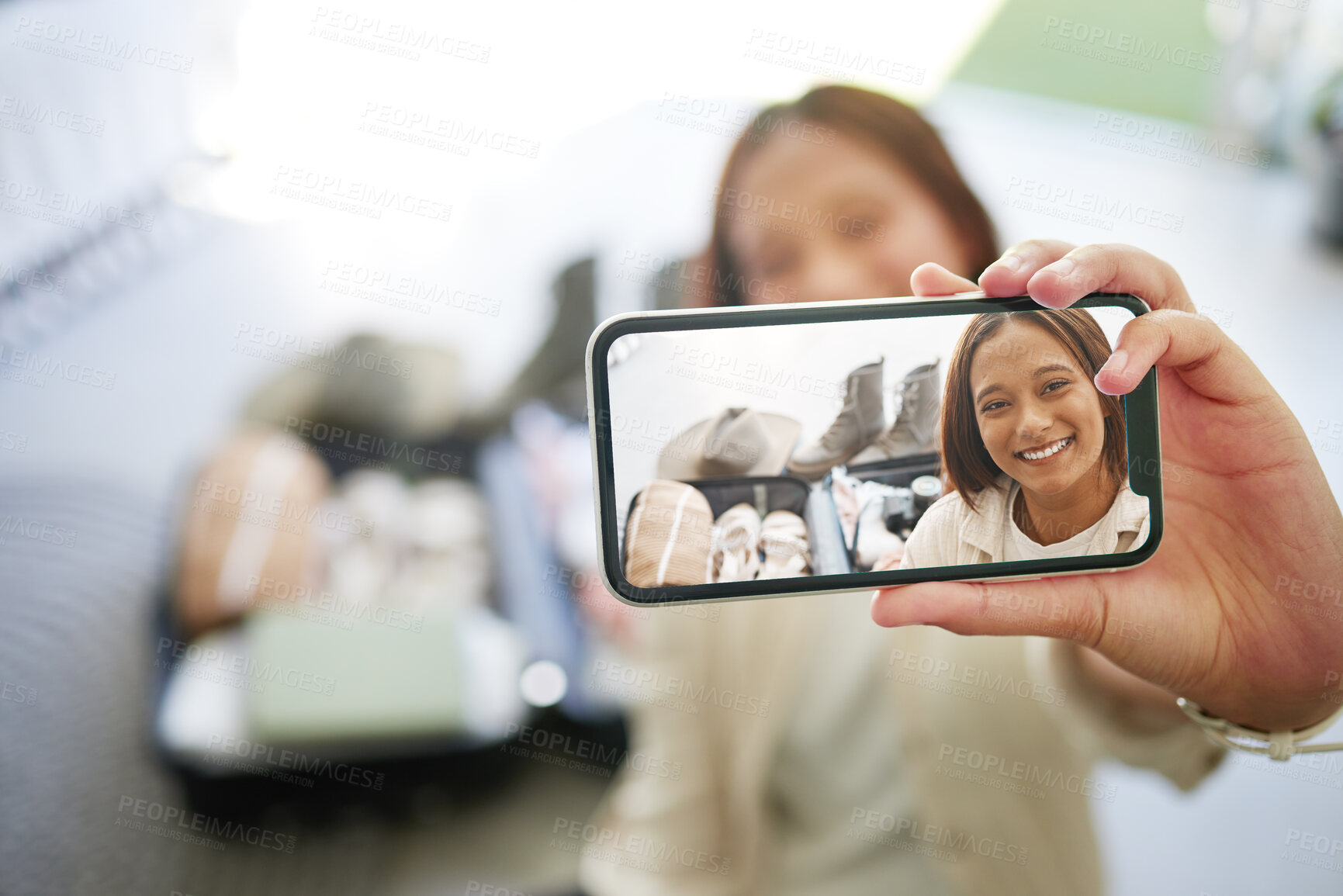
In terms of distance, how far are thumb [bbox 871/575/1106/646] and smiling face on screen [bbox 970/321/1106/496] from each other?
71 mm

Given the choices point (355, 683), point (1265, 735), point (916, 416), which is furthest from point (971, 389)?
point (355, 683)

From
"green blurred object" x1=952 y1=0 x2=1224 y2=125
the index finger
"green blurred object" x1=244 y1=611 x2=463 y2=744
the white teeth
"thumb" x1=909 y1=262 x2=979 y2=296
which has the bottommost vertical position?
"green blurred object" x1=244 y1=611 x2=463 y2=744

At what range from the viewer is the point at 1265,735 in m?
0.47

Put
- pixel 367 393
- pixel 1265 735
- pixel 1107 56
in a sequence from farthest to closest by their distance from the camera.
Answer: pixel 1107 56, pixel 367 393, pixel 1265 735

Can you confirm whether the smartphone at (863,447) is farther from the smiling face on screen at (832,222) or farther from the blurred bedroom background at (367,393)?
the blurred bedroom background at (367,393)

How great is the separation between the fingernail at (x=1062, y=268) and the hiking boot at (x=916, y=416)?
0.08 m

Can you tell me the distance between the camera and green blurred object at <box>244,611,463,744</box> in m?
0.90

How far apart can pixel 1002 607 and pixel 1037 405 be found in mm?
126

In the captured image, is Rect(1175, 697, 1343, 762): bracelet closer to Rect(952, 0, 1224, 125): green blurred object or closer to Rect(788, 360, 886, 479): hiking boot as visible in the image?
Rect(788, 360, 886, 479): hiking boot

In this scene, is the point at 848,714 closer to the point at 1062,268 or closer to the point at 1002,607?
the point at 1002,607

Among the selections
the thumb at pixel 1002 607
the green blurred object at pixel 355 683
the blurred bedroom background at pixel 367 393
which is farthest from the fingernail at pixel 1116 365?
the green blurred object at pixel 355 683

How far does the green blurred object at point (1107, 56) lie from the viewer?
1.24m

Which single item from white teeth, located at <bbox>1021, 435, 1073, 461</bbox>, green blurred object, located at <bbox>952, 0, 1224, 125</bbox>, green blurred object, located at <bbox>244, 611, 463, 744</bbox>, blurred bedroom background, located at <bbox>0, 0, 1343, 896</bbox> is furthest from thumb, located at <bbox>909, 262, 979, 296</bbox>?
green blurred object, located at <bbox>952, 0, 1224, 125</bbox>

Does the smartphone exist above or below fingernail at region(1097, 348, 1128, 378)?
below
